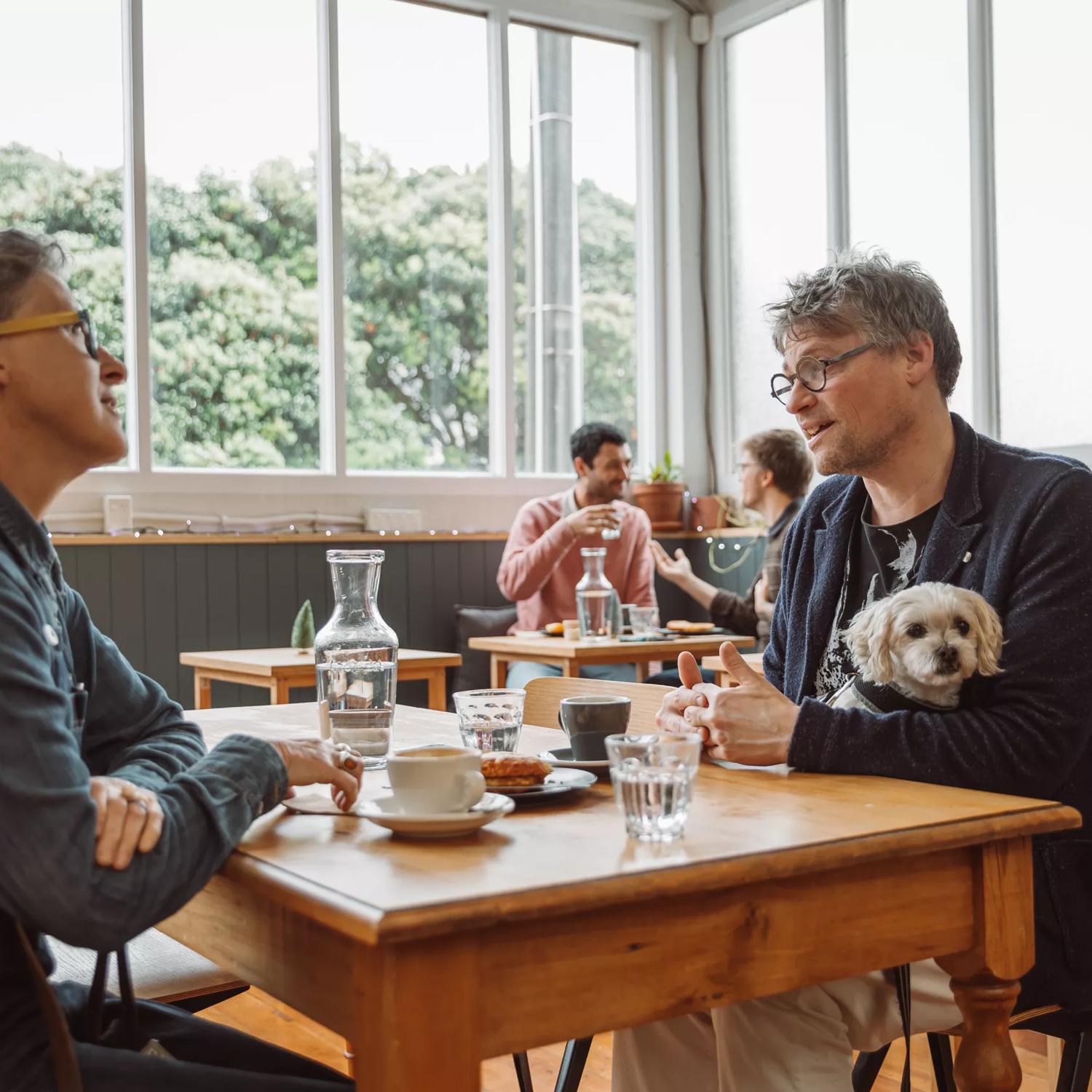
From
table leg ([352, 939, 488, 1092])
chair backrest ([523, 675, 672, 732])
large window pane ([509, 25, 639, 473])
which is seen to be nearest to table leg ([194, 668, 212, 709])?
large window pane ([509, 25, 639, 473])

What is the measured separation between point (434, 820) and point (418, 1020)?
0.21m

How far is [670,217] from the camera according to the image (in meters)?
6.22

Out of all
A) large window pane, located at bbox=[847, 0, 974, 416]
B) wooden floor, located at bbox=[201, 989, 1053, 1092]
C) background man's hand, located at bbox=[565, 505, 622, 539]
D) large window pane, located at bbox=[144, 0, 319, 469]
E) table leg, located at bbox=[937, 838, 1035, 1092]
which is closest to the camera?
table leg, located at bbox=[937, 838, 1035, 1092]

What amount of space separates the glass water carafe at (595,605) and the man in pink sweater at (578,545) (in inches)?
25.0

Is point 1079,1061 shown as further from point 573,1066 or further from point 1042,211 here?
point 1042,211

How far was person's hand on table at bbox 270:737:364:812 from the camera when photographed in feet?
4.15

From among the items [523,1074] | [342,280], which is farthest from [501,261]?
[523,1074]

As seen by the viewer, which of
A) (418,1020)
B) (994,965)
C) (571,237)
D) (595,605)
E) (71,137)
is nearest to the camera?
(418,1020)

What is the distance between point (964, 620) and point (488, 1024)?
836 mm

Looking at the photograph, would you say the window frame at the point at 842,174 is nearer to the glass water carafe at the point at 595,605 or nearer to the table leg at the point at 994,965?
the glass water carafe at the point at 595,605

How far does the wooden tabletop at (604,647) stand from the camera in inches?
153

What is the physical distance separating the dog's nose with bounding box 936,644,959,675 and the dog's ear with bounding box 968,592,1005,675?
0.12 ft

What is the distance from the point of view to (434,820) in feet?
3.66

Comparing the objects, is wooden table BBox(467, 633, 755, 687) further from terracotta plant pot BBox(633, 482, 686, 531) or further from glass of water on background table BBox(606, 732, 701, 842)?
glass of water on background table BBox(606, 732, 701, 842)
